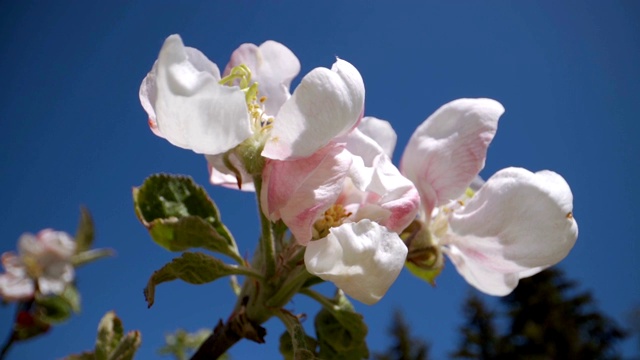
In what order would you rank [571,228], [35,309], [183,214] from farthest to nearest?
[35,309] → [183,214] → [571,228]

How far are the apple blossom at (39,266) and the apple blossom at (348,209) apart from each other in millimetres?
2099

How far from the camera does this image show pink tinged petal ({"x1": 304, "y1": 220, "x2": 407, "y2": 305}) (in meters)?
0.50

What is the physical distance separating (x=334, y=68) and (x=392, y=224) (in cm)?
15

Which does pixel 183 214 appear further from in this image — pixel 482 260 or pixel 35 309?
pixel 35 309

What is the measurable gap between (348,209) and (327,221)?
23 mm

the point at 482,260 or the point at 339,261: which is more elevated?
the point at 339,261

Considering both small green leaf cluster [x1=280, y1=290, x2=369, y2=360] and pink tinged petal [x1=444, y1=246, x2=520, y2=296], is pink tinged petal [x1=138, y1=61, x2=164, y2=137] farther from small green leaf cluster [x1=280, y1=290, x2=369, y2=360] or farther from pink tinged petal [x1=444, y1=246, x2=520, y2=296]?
pink tinged petal [x1=444, y1=246, x2=520, y2=296]

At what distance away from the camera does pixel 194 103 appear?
0.49m

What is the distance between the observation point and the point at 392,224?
556mm

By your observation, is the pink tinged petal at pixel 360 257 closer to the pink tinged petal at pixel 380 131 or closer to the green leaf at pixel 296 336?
the green leaf at pixel 296 336

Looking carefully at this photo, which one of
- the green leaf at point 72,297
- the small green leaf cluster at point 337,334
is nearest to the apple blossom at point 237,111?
the small green leaf cluster at point 337,334

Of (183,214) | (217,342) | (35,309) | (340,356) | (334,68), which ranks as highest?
(334,68)

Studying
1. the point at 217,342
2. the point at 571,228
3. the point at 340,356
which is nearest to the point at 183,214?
the point at 217,342

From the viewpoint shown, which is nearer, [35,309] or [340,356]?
[340,356]
